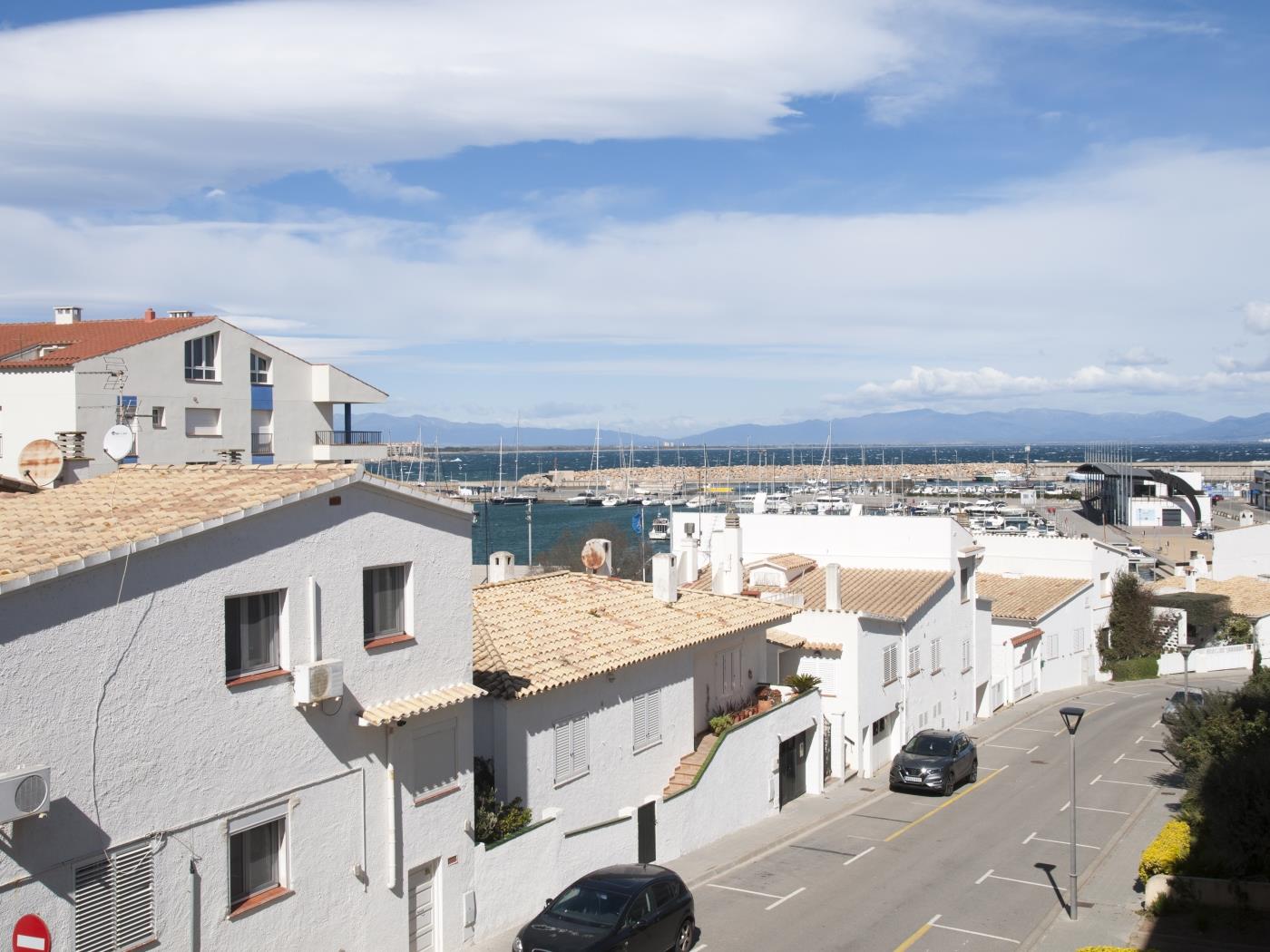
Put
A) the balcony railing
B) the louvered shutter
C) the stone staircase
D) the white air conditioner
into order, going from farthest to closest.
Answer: the balcony railing
the stone staircase
the louvered shutter
the white air conditioner

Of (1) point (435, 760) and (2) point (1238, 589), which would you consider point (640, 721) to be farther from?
(2) point (1238, 589)

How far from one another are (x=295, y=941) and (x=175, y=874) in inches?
87.9

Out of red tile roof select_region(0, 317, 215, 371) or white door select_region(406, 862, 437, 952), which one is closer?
white door select_region(406, 862, 437, 952)

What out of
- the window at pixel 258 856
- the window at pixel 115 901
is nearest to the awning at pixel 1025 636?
the window at pixel 258 856

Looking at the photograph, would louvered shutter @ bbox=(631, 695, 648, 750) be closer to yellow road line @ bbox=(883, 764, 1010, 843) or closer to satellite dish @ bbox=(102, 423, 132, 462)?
yellow road line @ bbox=(883, 764, 1010, 843)

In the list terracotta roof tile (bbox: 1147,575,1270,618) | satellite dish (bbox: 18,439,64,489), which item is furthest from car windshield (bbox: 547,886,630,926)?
terracotta roof tile (bbox: 1147,575,1270,618)

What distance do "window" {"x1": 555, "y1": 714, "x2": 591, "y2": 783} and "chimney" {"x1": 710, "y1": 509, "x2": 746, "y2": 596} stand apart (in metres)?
11.1

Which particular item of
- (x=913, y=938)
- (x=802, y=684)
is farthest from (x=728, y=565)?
(x=913, y=938)

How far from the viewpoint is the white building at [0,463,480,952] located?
11.5 metres

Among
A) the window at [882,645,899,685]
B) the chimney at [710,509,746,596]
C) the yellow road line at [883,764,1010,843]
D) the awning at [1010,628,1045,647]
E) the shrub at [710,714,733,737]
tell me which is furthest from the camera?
the awning at [1010,628,1045,647]

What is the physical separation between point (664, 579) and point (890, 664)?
11052 mm

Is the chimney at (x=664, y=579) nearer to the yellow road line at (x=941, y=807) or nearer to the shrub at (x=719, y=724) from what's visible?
the shrub at (x=719, y=724)

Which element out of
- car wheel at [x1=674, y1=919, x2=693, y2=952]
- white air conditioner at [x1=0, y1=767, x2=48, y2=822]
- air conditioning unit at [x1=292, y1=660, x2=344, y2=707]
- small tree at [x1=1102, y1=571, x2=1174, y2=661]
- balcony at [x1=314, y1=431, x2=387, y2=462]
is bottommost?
small tree at [x1=1102, y1=571, x2=1174, y2=661]

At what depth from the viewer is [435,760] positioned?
1664 centimetres
